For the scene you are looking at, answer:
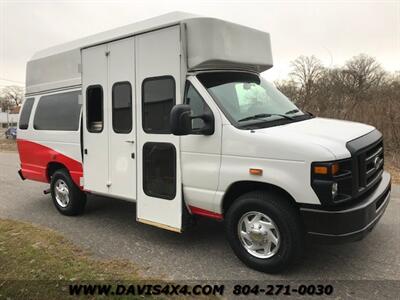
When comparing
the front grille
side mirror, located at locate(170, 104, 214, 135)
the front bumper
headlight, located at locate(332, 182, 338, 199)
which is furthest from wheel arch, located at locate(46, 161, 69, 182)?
the front grille

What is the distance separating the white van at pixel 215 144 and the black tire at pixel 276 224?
12 millimetres

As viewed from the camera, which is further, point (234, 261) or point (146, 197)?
point (146, 197)

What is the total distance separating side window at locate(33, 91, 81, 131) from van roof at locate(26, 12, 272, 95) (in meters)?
0.22

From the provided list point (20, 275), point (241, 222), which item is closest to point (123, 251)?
point (20, 275)

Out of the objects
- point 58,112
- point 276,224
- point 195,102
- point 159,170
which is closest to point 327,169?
point 276,224

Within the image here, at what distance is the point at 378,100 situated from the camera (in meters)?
13.4

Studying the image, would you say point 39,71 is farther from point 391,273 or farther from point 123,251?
point 391,273

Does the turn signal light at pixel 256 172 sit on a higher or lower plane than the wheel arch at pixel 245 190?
higher

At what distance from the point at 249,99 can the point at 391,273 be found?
8.45ft

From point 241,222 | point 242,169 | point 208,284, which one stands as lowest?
point 208,284

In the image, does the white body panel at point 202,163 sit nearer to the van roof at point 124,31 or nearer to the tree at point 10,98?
the van roof at point 124,31

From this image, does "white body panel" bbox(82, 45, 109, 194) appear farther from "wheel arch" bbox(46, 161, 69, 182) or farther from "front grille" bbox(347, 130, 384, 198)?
"front grille" bbox(347, 130, 384, 198)

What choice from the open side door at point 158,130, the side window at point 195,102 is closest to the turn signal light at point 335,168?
the side window at point 195,102

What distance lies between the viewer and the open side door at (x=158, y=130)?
4691 mm
